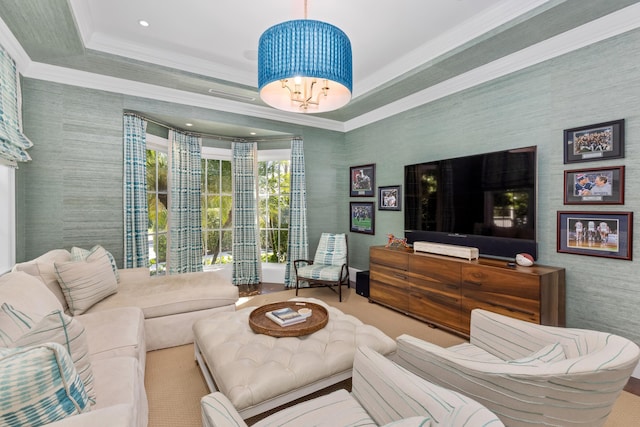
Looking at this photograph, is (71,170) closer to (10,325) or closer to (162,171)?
(162,171)

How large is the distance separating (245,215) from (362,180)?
201 cm

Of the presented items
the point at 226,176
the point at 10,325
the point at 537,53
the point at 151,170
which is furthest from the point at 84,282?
the point at 537,53

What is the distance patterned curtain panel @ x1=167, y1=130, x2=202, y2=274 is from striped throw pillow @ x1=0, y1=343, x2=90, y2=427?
3.48 m

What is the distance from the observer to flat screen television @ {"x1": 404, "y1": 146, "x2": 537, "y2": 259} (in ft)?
9.02

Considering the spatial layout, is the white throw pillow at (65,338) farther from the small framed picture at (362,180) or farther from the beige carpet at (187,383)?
the small framed picture at (362,180)

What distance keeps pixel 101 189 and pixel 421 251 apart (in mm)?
3776

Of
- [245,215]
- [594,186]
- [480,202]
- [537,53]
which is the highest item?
[537,53]

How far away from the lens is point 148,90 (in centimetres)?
361

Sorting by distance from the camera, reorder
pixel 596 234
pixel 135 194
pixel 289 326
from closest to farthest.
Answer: pixel 289 326
pixel 596 234
pixel 135 194

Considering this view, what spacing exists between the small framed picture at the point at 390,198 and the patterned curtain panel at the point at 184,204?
276 centimetres

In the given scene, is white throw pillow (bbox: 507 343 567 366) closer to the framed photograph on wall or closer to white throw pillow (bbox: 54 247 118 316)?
the framed photograph on wall

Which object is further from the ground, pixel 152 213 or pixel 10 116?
pixel 10 116

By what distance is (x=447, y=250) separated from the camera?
317 centimetres

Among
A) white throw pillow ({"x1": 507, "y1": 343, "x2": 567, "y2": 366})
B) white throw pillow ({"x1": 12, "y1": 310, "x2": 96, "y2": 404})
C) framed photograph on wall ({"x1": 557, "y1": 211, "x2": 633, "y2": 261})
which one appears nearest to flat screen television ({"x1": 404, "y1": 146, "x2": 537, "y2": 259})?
framed photograph on wall ({"x1": 557, "y1": 211, "x2": 633, "y2": 261})
